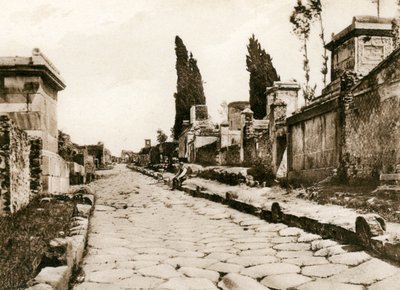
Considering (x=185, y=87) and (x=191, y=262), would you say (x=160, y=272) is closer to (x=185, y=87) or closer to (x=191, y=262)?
(x=191, y=262)

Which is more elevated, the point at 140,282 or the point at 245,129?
the point at 245,129

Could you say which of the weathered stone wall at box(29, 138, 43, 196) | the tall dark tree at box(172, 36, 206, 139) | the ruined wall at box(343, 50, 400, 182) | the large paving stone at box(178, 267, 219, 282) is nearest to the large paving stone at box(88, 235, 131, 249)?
the large paving stone at box(178, 267, 219, 282)

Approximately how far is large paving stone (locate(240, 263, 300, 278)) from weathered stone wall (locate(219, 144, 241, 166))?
47.4 feet

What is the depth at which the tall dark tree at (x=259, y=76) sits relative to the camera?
34.7m

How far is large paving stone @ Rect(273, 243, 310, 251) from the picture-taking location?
15.3 ft

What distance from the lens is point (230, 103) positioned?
131 ft

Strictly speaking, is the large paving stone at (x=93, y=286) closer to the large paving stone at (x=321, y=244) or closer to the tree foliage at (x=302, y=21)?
the large paving stone at (x=321, y=244)

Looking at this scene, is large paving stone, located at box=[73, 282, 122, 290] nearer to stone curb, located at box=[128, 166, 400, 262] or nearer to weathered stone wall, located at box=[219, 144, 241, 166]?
stone curb, located at box=[128, 166, 400, 262]

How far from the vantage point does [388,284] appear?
308 cm

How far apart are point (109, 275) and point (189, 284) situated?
733 millimetres

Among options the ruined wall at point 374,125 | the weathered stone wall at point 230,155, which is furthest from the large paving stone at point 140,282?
the weathered stone wall at point 230,155

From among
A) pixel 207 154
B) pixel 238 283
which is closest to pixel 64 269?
pixel 238 283

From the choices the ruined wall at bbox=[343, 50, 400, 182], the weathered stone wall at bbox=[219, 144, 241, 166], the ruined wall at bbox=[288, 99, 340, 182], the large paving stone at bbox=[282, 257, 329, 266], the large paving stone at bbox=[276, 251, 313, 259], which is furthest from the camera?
the weathered stone wall at bbox=[219, 144, 241, 166]

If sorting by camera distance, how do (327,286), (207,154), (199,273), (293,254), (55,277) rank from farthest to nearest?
(207,154) < (293,254) < (199,273) < (327,286) < (55,277)
